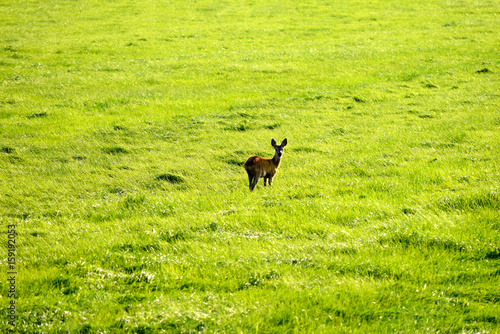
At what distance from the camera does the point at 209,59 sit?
114ft

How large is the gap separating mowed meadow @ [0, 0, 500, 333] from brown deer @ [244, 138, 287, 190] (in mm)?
396

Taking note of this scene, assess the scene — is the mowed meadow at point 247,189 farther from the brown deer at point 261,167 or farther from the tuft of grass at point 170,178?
the brown deer at point 261,167

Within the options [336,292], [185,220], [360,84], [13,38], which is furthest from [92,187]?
[13,38]

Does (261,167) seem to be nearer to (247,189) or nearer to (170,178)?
(247,189)

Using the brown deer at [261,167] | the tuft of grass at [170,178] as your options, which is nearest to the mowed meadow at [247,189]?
the tuft of grass at [170,178]

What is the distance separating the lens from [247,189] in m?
14.7

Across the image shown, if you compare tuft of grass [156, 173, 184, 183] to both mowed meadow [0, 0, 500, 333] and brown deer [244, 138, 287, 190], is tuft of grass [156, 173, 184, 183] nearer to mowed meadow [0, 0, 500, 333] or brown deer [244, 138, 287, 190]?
mowed meadow [0, 0, 500, 333]

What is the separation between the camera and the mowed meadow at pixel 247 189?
8.10 m

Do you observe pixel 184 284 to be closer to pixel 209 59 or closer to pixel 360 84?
pixel 360 84

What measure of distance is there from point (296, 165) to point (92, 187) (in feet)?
23.4

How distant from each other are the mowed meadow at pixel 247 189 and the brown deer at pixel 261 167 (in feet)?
1.30

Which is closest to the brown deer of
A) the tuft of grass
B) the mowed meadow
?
the mowed meadow

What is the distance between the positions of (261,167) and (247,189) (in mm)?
1003

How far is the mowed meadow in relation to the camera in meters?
8.10
